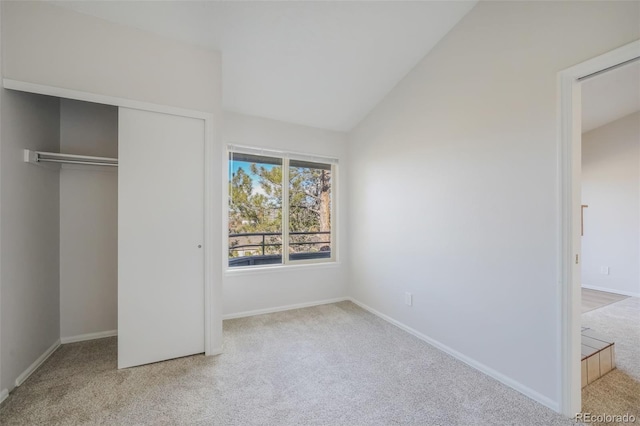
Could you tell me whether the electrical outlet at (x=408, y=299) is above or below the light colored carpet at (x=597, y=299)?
above

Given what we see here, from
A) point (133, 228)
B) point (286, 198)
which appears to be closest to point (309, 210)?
point (286, 198)

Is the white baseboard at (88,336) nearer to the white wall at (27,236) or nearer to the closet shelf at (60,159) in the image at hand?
the white wall at (27,236)

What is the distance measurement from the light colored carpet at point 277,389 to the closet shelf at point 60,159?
5.35 feet

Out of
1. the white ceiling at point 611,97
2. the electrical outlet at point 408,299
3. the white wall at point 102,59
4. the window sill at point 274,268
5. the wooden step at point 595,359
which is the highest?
the white ceiling at point 611,97

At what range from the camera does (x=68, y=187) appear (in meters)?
2.51

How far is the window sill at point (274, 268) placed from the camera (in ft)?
10.4

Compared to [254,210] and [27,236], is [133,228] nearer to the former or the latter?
[27,236]

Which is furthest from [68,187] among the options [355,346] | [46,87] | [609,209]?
[609,209]

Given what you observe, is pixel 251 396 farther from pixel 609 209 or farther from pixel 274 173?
pixel 609 209

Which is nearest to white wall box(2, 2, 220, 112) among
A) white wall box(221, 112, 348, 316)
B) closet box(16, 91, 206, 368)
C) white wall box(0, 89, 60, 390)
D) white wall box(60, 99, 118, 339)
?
closet box(16, 91, 206, 368)

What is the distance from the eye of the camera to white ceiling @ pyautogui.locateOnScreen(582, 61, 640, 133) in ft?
9.61

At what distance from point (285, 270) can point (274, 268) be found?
0.15 meters

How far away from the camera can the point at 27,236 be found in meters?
2.00

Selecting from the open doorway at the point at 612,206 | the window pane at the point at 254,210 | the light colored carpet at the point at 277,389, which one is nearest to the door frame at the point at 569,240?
the light colored carpet at the point at 277,389
